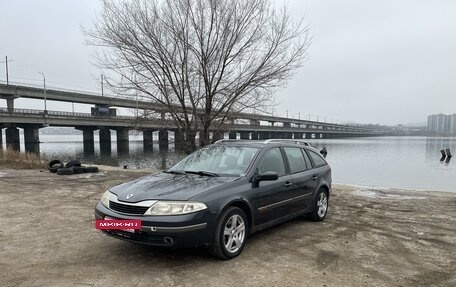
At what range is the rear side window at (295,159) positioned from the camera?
653cm

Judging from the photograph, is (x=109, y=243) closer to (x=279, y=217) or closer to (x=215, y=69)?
(x=279, y=217)

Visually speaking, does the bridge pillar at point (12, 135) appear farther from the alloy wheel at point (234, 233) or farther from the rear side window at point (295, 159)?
the alloy wheel at point (234, 233)

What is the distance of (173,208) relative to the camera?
4477 mm

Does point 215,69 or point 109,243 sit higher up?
point 215,69

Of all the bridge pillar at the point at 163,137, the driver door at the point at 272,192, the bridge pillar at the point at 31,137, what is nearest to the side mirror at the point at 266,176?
the driver door at the point at 272,192

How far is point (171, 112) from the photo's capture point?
48.5 feet

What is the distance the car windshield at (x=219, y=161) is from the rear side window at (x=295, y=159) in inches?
33.6

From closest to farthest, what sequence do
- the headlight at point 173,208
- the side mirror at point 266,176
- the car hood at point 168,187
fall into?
the headlight at point 173,208 → the car hood at point 168,187 → the side mirror at point 266,176

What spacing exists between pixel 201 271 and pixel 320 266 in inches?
59.0

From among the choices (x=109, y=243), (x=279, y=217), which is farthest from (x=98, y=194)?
(x=279, y=217)

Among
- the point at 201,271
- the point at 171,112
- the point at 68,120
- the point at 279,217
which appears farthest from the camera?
the point at 68,120

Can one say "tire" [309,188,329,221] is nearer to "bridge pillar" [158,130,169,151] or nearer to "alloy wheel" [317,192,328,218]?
"alloy wheel" [317,192,328,218]

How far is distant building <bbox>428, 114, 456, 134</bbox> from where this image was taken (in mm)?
141337

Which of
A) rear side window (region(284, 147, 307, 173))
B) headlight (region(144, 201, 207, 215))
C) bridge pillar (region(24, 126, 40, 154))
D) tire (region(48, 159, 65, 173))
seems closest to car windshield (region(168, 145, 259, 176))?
rear side window (region(284, 147, 307, 173))
